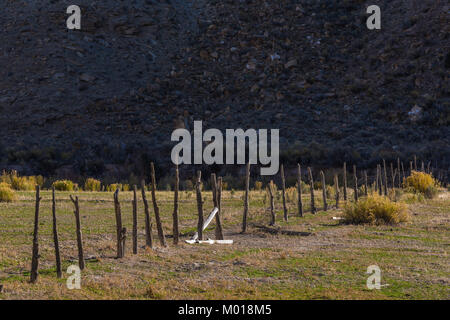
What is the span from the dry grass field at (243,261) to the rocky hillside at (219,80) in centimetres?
1826

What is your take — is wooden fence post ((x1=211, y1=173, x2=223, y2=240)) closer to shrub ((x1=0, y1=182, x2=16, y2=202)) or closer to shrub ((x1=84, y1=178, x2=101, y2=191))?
shrub ((x1=0, y1=182, x2=16, y2=202))

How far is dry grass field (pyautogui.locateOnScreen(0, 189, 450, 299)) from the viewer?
930 cm

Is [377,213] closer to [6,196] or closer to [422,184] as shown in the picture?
[422,184]

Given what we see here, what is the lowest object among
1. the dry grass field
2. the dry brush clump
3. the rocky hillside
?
the dry grass field

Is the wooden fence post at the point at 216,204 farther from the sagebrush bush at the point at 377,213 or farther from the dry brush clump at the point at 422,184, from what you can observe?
the dry brush clump at the point at 422,184

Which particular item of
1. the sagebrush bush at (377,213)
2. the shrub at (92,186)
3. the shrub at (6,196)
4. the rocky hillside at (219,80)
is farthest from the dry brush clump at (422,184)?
the shrub at (6,196)

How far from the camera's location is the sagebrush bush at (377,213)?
1700cm

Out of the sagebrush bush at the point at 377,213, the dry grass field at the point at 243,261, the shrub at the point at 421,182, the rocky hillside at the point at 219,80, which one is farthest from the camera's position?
the rocky hillside at the point at 219,80

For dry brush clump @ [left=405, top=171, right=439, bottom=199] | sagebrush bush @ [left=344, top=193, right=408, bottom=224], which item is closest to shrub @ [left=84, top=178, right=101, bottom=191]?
dry brush clump @ [left=405, top=171, right=439, bottom=199]

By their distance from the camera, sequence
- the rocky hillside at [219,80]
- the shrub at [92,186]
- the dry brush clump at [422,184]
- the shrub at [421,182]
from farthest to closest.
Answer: the rocky hillside at [219,80] < the shrub at [92,186] < the shrub at [421,182] < the dry brush clump at [422,184]

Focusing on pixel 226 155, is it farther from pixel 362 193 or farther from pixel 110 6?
pixel 110 6

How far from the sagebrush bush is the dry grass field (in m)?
0.33

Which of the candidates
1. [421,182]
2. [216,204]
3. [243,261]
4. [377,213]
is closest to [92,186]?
[421,182]

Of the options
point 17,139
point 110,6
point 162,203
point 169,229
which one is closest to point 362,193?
point 162,203
